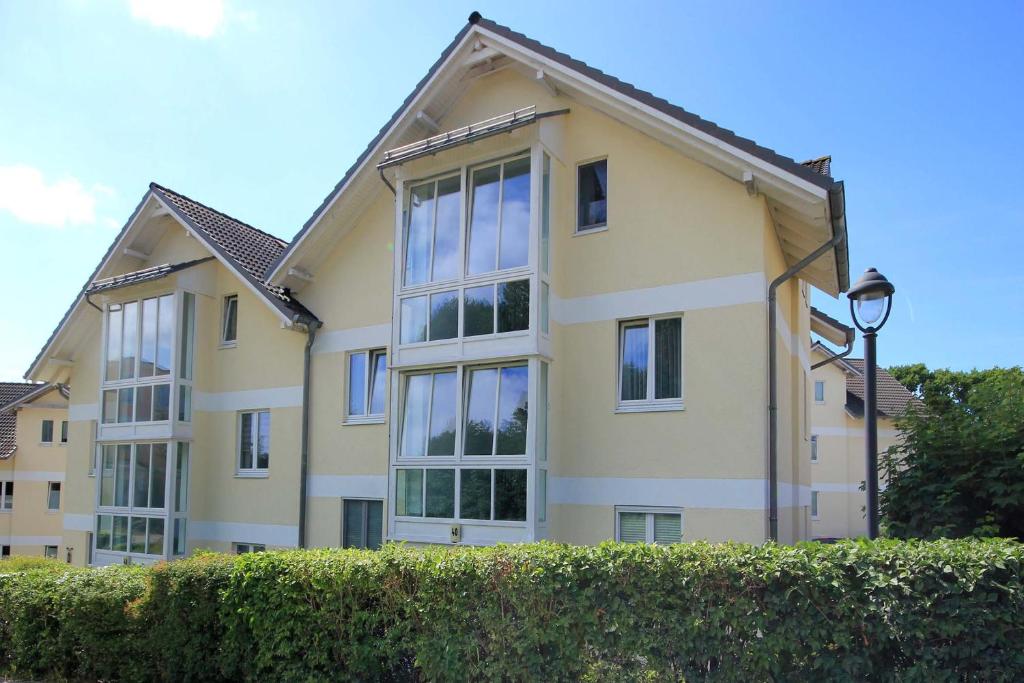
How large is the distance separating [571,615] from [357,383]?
8.92m

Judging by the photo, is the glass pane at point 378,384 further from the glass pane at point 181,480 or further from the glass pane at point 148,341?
the glass pane at point 148,341

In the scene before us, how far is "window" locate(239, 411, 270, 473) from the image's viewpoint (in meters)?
16.0

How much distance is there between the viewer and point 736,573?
6.21 m

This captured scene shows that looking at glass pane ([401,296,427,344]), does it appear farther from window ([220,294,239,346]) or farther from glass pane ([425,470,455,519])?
window ([220,294,239,346])

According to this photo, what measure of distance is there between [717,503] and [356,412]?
23.8 ft

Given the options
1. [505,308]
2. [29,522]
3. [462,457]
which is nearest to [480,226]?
[505,308]

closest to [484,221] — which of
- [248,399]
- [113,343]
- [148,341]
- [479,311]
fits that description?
[479,311]

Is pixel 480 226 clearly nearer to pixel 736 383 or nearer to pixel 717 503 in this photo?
pixel 736 383

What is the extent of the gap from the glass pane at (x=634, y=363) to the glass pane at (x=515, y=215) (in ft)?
6.49

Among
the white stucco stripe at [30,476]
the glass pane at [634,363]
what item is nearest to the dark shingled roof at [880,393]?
the glass pane at [634,363]

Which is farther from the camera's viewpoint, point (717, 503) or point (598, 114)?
point (598, 114)

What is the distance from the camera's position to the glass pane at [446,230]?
12.5m

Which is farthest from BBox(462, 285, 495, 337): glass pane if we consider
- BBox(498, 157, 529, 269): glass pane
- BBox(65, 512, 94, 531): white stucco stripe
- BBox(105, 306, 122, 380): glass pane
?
BBox(65, 512, 94, 531): white stucco stripe

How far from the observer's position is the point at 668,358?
444 inches
